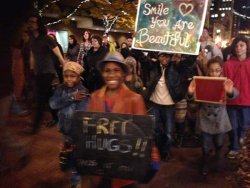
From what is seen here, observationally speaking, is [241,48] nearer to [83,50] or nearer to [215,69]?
[215,69]

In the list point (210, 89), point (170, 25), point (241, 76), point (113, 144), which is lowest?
point (113, 144)

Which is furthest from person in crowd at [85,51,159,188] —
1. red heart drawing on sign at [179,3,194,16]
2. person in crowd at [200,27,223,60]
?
person in crowd at [200,27,223,60]

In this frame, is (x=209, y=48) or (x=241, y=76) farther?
(x=209, y=48)

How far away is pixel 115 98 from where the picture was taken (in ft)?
11.5

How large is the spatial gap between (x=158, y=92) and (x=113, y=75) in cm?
276

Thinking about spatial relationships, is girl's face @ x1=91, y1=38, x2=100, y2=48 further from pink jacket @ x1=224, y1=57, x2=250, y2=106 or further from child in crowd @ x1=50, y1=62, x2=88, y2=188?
child in crowd @ x1=50, y1=62, x2=88, y2=188

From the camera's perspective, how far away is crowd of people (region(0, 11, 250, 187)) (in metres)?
3.54

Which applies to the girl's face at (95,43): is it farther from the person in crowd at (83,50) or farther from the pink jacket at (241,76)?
the pink jacket at (241,76)

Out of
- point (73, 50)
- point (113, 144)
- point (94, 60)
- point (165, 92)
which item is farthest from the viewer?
point (73, 50)

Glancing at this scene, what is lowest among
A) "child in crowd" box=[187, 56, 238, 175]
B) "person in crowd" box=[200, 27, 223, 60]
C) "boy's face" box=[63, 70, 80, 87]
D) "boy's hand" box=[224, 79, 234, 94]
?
"child in crowd" box=[187, 56, 238, 175]

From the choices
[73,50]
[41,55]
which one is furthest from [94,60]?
[73,50]

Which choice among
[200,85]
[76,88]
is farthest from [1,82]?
[200,85]

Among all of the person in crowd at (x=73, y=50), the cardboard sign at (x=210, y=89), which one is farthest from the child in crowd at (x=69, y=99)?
the person in crowd at (x=73, y=50)

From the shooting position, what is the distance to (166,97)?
20.4 ft
